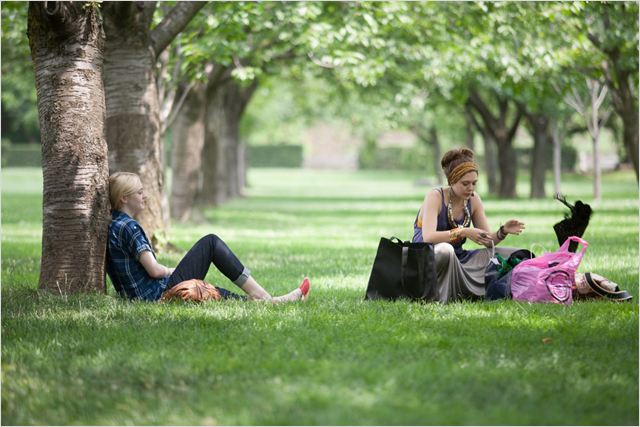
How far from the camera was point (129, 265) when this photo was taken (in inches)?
320

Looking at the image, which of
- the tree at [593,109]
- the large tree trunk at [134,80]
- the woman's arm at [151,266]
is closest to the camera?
the woman's arm at [151,266]

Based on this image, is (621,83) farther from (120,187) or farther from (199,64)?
(120,187)

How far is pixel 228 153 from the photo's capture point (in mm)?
33469

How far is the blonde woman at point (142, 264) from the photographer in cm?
802

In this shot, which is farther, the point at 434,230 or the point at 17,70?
the point at 17,70

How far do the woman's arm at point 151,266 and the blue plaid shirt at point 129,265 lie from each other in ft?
0.48

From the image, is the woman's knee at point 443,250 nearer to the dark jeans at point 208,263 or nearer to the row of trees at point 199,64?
the dark jeans at point 208,263

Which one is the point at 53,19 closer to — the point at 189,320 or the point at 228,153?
the point at 189,320

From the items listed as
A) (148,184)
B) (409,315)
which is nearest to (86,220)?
(409,315)

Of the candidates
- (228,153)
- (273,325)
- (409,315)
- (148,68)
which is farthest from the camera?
(228,153)

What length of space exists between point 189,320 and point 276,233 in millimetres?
11554

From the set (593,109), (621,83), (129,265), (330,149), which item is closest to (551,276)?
(129,265)

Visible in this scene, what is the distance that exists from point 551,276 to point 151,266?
11.0 ft

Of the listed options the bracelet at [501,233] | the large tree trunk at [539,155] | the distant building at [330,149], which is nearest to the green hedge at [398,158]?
the distant building at [330,149]
